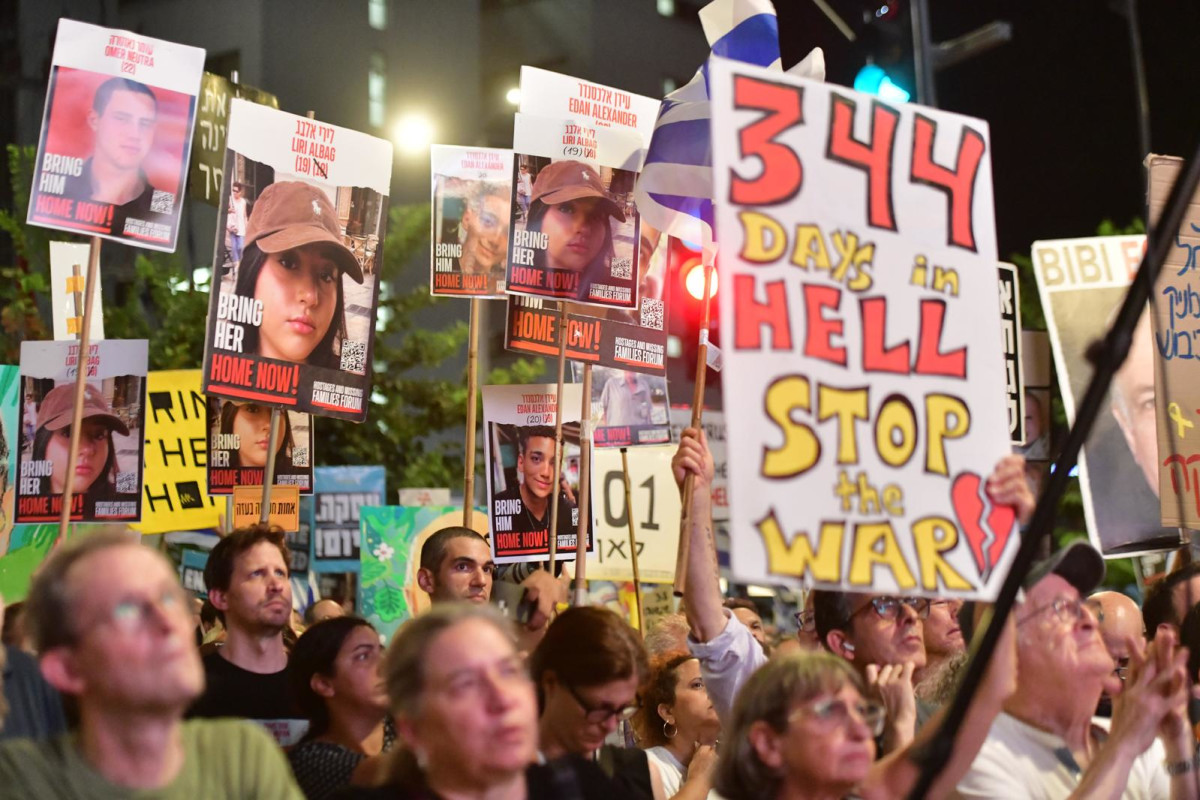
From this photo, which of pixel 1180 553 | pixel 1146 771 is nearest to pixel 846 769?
pixel 1146 771

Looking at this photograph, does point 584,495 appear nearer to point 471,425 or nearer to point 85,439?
point 471,425

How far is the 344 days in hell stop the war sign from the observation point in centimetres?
294

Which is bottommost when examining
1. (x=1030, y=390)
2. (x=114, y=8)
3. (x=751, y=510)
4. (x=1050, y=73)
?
(x=751, y=510)

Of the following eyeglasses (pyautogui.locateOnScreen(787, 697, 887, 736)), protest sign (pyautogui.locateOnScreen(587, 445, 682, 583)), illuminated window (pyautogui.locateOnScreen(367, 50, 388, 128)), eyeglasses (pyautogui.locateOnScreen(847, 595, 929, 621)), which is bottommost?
eyeglasses (pyautogui.locateOnScreen(787, 697, 887, 736))

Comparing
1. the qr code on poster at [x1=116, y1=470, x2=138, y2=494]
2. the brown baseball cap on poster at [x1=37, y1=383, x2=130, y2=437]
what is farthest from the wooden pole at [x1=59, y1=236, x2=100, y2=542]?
Answer: the qr code on poster at [x1=116, y1=470, x2=138, y2=494]

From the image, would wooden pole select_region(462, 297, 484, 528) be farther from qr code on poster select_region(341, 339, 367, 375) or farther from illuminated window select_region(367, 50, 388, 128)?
illuminated window select_region(367, 50, 388, 128)

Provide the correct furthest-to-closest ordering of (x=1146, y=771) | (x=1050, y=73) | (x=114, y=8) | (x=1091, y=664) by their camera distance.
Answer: (x=114, y=8), (x=1050, y=73), (x=1146, y=771), (x=1091, y=664)

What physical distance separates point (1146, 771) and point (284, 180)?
3.93 m

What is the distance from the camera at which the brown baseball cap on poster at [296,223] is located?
5.87 meters

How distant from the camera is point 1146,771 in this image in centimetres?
400

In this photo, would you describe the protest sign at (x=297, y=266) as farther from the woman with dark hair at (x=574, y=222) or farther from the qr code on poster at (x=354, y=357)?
the woman with dark hair at (x=574, y=222)

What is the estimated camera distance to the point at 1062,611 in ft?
12.3

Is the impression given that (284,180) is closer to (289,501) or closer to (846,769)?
(289,501)

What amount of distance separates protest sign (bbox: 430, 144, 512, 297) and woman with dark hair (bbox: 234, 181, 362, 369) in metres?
0.79
